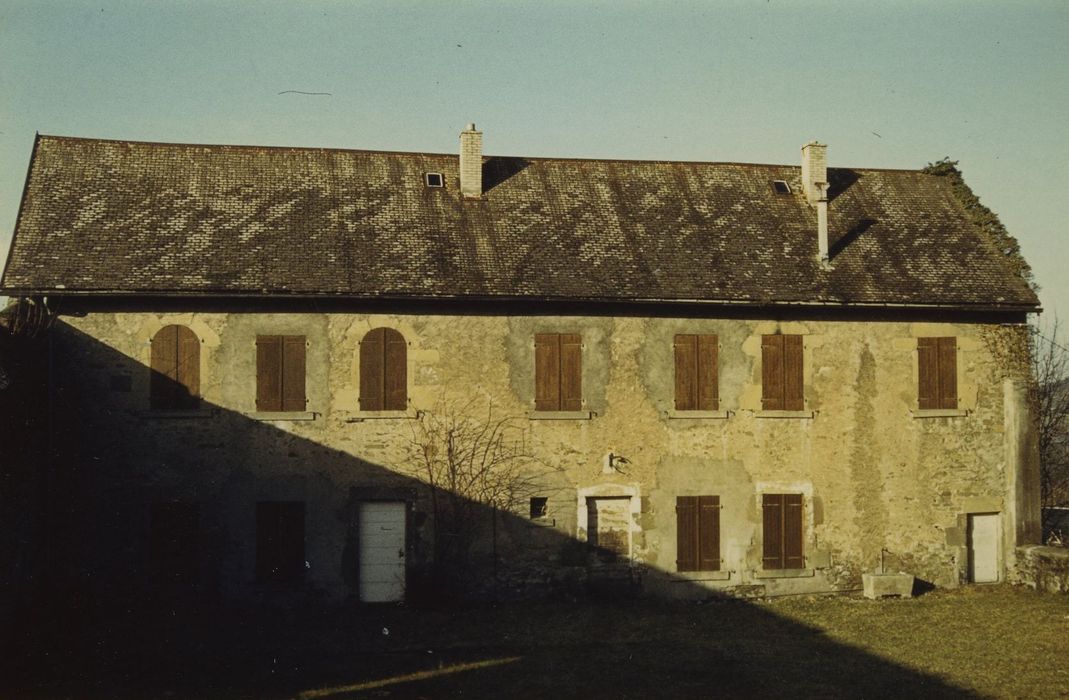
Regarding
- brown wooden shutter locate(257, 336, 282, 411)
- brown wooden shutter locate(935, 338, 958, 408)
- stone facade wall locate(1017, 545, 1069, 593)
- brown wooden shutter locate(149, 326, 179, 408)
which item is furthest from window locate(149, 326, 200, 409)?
stone facade wall locate(1017, 545, 1069, 593)

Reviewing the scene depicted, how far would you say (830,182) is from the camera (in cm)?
2078

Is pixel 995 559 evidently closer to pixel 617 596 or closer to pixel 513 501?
pixel 617 596

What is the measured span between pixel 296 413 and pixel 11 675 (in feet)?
19.5

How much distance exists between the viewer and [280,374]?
643 inches

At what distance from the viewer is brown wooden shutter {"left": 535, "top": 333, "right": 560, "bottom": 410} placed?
16922mm

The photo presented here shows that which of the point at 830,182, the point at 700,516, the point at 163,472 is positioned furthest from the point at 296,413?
the point at 830,182

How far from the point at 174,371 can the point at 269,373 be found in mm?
1532

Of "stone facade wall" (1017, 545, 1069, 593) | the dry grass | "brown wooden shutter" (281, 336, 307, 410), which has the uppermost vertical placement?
"brown wooden shutter" (281, 336, 307, 410)

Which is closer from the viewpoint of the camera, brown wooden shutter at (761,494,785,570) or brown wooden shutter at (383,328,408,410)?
brown wooden shutter at (383,328,408,410)

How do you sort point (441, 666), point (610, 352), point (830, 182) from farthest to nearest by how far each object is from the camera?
point (830, 182) → point (610, 352) → point (441, 666)

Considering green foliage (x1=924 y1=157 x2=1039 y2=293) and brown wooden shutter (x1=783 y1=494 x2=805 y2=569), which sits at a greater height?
green foliage (x1=924 y1=157 x2=1039 y2=293)

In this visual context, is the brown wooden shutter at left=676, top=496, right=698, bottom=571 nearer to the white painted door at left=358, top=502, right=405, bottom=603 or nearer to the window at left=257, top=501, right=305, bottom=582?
the white painted door at left=358, top=502, right=405, bottom=603

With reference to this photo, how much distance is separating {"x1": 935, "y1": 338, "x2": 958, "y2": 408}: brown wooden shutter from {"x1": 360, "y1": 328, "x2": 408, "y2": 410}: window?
986 cm

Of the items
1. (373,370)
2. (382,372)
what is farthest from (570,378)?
(373,370)
